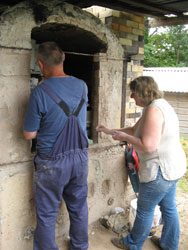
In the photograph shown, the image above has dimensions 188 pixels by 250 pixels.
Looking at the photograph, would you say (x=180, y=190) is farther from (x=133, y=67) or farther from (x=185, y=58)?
(x=185, y=58)

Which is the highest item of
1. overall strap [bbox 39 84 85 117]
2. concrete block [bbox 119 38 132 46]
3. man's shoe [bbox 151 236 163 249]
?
concrete block [bbox 119 38 132 46]

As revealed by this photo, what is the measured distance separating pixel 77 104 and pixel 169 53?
2234 centimetres

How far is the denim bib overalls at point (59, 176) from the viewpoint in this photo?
2348 mm

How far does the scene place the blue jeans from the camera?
8.11 ft

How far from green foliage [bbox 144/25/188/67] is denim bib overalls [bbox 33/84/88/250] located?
2001cm

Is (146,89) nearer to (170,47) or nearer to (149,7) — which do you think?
(149,7)

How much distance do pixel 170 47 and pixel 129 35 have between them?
21.2 metres

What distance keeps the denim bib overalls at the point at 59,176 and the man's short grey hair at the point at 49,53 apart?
0.22 m

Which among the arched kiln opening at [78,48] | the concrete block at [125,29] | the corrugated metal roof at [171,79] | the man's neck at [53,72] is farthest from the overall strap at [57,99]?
the corrugated metal roof at [171,79]

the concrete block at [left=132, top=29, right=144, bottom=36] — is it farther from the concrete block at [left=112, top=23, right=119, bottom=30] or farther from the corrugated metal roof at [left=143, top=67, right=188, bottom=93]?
the corrugated metal roof at [left=143, top=67, right=188, bottom=93]

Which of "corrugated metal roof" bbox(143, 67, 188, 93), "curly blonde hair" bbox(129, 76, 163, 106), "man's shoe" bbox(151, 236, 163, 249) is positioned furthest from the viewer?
"corrugated metal roof" bbox(143, 67, 188, 93)

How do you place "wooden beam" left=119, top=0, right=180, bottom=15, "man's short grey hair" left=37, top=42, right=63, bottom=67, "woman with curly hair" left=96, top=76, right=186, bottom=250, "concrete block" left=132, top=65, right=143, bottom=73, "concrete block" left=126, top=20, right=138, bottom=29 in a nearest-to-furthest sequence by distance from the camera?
"man's short grey hair" left=37, top=42, right=63, bottom=67 < "woman with curly hair" left=96, top=76, right=186, bottom=250 < "wooden beam" left=119, top=0, right=180, bottom=15 < "concrete block" left=126, top=20, right=138, bottom=29 < "concrete block" left=132, top=65, right=143, bottom=73

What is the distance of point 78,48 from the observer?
4039 mm

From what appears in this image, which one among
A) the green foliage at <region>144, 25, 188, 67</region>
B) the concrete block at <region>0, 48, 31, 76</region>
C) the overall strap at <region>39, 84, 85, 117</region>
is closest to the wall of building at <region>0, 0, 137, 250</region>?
the concrete block at <region>0, 48, 31, 76</region>
